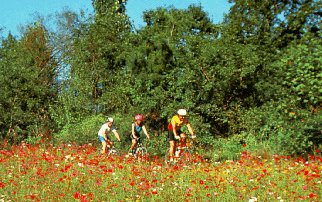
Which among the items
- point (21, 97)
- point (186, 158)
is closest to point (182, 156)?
point (186, 158)

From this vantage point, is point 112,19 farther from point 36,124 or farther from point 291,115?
point 291,115

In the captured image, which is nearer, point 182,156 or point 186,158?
point 186,158

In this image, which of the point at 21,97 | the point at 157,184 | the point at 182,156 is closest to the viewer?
the point at 157,184

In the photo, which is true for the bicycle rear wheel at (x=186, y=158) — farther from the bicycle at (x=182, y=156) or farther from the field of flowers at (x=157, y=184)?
the field of flowers at (x=157, y=184)

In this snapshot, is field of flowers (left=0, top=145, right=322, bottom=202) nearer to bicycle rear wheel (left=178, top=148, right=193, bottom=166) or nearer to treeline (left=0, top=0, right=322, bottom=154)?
bicycle rear wheel (left=178, top=148, right=193, bottom=166)

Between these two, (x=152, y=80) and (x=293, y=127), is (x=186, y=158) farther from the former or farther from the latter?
(x=152, y=80)

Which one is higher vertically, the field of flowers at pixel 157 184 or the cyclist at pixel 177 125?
the cyclist at pixel 177 125

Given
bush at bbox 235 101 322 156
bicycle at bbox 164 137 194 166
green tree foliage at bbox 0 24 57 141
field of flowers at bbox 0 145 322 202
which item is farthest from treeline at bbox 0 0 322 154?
field of flowers at bbox 0 145 322 202

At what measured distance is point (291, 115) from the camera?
14.8 metres

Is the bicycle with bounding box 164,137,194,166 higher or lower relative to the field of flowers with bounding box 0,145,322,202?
higher

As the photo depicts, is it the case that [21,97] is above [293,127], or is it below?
above

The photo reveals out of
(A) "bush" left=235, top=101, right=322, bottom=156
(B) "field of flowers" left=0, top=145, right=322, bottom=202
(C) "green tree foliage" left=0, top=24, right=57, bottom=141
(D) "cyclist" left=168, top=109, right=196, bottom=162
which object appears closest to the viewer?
(B) "field of flowers" left=0, top=145, right=322, bottom=202

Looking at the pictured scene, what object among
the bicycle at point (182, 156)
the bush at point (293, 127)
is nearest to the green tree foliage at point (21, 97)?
the bicycle at point (182, 156)

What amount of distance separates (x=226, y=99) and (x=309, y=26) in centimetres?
914
